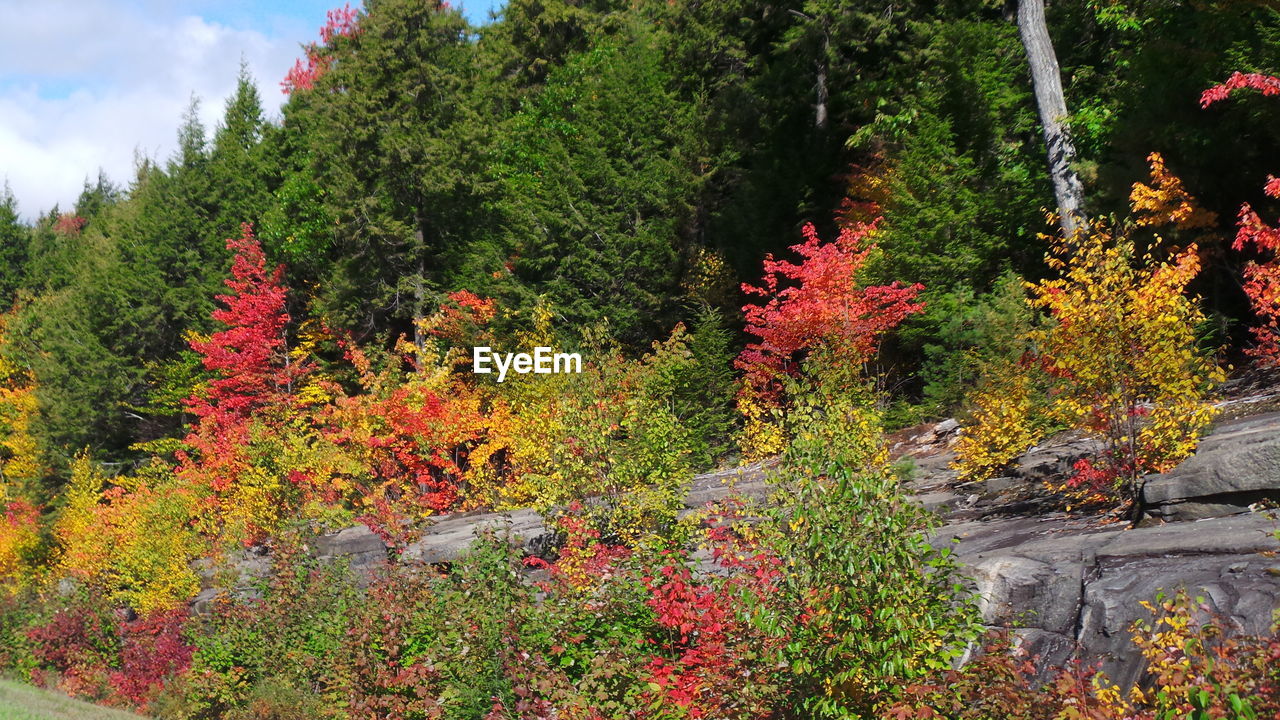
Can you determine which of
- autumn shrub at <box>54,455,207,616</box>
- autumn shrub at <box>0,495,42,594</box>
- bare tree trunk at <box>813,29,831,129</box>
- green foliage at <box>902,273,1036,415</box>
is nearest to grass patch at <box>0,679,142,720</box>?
autumn shrub at <box>54,455,207,616</box>

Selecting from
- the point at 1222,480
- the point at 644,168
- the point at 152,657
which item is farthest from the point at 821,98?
the point at 152,657

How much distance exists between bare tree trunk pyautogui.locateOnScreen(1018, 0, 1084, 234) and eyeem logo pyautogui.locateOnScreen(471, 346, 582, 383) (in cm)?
1118

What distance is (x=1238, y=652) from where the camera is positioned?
15.7 feet

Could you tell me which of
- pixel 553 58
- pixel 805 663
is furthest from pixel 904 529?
pixel 553 58

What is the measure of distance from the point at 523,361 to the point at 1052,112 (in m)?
14.4

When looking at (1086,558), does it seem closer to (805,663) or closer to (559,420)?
(805,663)

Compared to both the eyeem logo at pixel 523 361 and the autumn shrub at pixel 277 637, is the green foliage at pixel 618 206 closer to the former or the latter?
the eyeem logo at pixel 523 361

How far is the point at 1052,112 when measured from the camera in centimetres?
1546

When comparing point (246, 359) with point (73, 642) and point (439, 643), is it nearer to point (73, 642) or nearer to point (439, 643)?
point (73, 642)

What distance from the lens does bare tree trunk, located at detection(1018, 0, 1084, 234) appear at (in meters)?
15.0

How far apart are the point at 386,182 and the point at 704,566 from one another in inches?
844

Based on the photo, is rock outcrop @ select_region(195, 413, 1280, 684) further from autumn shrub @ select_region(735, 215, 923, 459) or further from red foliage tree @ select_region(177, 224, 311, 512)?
red foliage tree @ select_region(177, 224, 311, 512)

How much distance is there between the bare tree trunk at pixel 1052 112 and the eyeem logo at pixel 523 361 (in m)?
11.2

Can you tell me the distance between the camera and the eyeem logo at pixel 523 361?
76.7 feet
